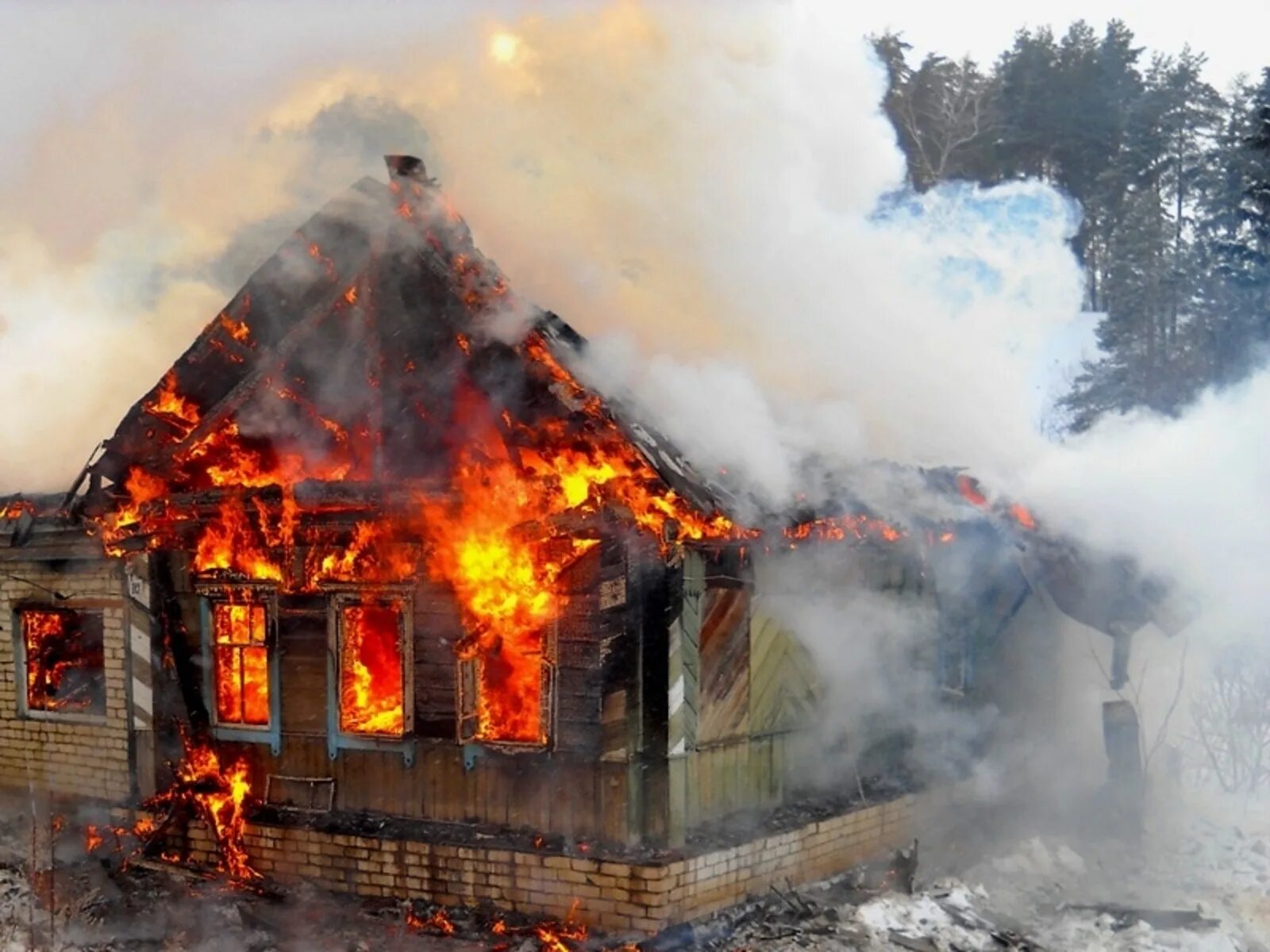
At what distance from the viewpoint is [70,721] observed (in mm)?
12906

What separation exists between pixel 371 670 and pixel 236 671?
1465 mm

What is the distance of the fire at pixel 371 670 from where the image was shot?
1064cm

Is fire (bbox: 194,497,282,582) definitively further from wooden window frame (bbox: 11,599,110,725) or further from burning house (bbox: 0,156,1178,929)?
wooden window frame (bbox: 11,599,110,725)

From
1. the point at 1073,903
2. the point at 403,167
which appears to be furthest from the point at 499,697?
the point at 1073,903

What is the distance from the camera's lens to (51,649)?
13.5 metres

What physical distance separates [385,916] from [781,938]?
322 centimetres

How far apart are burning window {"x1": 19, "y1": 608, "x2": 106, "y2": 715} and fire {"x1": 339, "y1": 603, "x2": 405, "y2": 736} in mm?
3871

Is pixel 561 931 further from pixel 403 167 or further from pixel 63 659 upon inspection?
pixel 63 659

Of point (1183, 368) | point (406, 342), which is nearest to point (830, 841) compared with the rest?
point (406, 342)

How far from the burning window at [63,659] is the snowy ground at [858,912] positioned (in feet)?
6.03

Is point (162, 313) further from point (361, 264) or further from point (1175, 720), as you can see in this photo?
point (1175, 720)

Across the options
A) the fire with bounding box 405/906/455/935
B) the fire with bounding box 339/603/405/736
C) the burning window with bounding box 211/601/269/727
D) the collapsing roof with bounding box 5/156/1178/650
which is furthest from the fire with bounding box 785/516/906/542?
the burning window with bounding box 211/601/269/727

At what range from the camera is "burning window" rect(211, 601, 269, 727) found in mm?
11344

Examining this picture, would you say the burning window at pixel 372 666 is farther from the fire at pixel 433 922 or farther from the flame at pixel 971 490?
the flame at pixel 971 490
